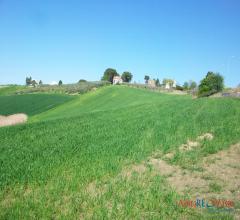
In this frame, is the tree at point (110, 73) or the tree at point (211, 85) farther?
the tree at point (110, 73)

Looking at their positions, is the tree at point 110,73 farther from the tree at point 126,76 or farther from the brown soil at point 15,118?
the brown soil at point 15,118

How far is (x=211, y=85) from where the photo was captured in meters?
57.6

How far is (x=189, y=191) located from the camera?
7629 mm

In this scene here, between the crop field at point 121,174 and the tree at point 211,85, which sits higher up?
the tree at point 211,85

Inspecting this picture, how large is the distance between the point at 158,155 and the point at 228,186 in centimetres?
370

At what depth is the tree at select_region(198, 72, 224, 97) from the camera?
56.4 m

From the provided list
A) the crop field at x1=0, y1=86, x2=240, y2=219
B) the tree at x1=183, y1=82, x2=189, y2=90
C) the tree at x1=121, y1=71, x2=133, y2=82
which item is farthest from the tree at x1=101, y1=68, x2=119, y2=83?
the crop field at x1=0, y1=86, x2=240, y2=219

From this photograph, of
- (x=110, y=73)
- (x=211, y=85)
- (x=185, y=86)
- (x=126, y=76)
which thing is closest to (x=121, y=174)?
(x=211, y=85)

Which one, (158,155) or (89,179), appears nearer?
(89,179)

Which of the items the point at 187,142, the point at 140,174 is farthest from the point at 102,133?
the point at 140,174

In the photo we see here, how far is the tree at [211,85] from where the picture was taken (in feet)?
185

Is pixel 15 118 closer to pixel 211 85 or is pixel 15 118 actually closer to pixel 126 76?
pixel 211 85

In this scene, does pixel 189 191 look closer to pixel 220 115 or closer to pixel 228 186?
pixel 228 186

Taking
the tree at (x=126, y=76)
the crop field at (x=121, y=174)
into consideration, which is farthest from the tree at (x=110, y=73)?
the crop field at (x=121, y=174)
